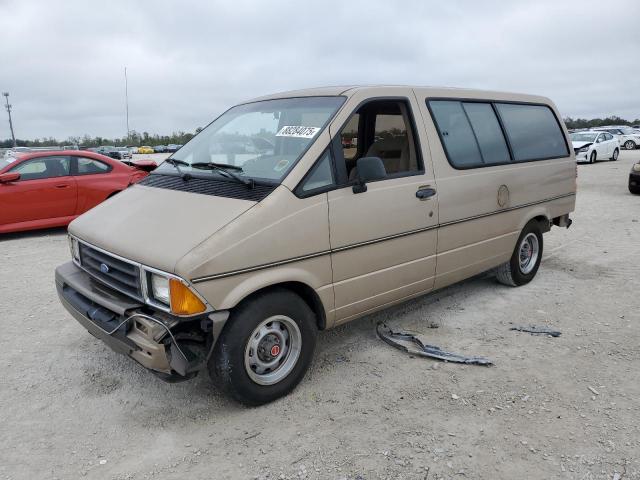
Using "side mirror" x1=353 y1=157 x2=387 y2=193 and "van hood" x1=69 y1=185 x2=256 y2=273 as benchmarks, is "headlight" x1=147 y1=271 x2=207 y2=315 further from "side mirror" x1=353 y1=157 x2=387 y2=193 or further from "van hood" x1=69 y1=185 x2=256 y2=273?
"side mirror" x1=353 y1=157 x2=387 y2=193

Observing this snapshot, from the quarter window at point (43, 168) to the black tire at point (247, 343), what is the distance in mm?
7190

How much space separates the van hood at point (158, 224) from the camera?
291 cm

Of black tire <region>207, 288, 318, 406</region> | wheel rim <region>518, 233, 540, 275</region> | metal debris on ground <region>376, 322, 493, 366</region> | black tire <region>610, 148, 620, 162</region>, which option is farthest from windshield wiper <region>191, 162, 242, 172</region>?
black tire <region>610, 148, 620, 162</region>

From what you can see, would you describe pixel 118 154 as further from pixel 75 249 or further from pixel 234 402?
pixel 234 402

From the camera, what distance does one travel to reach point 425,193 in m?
3.98

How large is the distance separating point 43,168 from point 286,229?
733 centimetres

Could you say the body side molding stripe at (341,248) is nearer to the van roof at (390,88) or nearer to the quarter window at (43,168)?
the van roof at (390,88)

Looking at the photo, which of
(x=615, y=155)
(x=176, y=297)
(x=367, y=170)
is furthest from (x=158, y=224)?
(x=615, y=155)

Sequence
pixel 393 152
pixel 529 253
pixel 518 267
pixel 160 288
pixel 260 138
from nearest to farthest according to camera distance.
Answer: pixel 160 288 < pixel 260 138 < pixel 393 152 < pixel 518 267 < pixel 529 253

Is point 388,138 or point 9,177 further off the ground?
point 388,138

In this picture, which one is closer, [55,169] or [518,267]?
[518,267]

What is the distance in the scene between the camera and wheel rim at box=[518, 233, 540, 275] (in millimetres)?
5570

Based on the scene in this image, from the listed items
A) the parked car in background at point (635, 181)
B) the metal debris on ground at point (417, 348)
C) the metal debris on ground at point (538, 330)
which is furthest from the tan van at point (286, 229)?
the parked car in background at point (635, 181)

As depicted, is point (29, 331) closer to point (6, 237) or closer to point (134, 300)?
point (134, 300)
